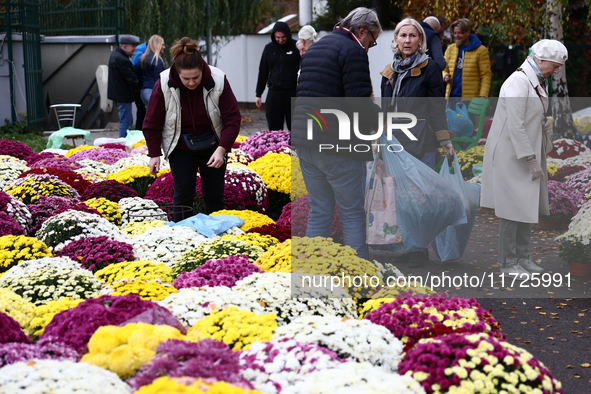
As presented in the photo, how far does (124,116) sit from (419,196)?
7.14 metres

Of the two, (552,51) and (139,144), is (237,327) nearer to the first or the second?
(552,51)

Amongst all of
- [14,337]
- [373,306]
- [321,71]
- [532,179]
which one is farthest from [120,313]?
[532,179]

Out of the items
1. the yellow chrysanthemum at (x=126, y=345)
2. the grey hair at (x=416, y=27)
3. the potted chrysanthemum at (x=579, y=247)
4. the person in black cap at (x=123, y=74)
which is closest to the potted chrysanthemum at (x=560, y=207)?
the potted chrysanthemum at (x=579, y=247)

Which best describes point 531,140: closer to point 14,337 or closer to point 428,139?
point 428,139

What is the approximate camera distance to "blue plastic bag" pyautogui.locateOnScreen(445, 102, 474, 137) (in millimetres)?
9039

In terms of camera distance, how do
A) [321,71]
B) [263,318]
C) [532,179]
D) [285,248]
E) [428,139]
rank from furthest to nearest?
[428,139] < [532,179] < [321,71] < [285,248] < [263,318]

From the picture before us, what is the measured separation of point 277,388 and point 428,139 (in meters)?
3.40

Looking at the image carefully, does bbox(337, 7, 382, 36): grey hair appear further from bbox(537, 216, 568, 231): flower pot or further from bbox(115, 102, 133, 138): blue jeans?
bbox(115, 102, 133, 138): blue jeans

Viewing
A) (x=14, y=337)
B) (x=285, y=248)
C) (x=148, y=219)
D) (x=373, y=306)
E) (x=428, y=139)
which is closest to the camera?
(x=14, y=337)

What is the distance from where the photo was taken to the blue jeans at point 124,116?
10.9 metres

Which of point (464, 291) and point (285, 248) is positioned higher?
point (285, 248)

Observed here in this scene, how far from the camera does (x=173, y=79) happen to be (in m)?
5.07

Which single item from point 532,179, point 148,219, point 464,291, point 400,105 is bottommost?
point 464,291

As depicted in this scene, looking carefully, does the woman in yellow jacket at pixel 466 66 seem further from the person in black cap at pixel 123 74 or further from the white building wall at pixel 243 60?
the white building wall at pixel 243 60
